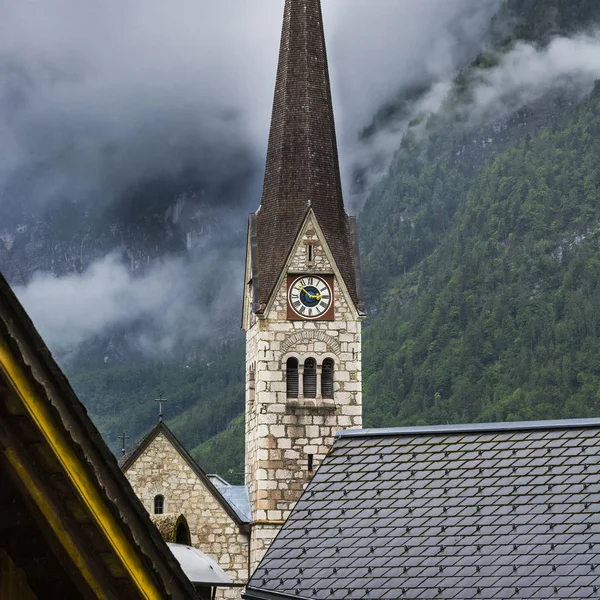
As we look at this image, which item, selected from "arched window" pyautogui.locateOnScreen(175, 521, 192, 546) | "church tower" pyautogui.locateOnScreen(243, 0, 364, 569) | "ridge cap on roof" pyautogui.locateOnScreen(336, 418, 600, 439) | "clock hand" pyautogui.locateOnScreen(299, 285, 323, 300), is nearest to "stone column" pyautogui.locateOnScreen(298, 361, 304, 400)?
"church tower" pyautogui.locateOnScreen(243, 0, 364, 569)

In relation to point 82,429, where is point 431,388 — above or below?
above

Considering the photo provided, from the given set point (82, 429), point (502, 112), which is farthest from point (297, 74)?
point (502, 112)

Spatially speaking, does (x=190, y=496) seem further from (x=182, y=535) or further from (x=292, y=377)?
(x=182, y=535)

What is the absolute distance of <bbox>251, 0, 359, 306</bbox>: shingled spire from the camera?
4166 centimetres

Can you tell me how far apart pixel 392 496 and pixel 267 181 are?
25.5 m

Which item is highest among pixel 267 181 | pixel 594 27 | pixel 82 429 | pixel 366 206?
pixel 594 27

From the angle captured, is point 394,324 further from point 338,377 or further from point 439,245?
point 338,377

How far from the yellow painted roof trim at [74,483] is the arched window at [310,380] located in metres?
35.6

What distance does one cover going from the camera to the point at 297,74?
4416 cm

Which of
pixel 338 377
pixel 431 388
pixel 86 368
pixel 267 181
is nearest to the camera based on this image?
pixel 338 377

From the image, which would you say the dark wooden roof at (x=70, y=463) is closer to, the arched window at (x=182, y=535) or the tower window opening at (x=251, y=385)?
the arched window at (x=182, y=535)

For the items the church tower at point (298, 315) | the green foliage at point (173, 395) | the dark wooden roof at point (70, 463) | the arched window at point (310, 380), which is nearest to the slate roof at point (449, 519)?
the dark wooden roof at point (70, 463)

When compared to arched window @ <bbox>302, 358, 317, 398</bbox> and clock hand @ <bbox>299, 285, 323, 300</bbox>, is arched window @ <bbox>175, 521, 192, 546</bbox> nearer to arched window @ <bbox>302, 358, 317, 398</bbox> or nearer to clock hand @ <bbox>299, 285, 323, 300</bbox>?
arched window @ <bbox>302, 358, 317, 398</bbox>

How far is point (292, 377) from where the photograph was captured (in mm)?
40531
